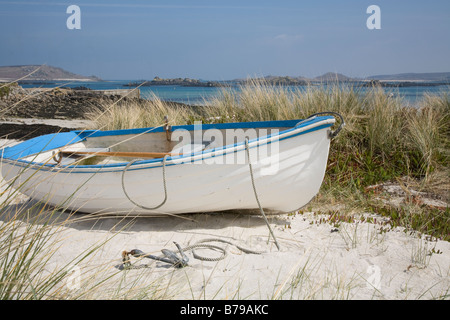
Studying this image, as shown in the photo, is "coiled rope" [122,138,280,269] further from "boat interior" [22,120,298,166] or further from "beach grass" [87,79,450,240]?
"beach grass" [87,79,450,240]

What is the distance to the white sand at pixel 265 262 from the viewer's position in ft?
8.54

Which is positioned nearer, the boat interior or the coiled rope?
the coiled rope

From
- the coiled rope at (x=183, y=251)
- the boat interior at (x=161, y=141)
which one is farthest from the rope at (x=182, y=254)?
the boat interior at (x=161, y=141)

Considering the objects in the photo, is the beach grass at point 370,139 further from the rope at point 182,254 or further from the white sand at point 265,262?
the rope at point 182,254

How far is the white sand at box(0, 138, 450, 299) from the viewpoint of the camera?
2.60 metres

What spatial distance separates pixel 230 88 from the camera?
26.5 feet

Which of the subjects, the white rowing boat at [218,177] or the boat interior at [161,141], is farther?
the boat interior at [161,141]

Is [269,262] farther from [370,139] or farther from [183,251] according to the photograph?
[370,139]

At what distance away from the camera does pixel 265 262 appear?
3262mm

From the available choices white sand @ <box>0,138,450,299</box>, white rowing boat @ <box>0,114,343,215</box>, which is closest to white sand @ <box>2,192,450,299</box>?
white sand @ <box>0,138,450,299</box>

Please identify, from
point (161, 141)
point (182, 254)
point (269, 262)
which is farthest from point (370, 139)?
point (182, 254)

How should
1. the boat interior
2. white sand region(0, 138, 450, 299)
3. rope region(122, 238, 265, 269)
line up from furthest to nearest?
the boat interior
rope region(122, 238, 265, 269)
white sand region(0, 138, 450, 299)
